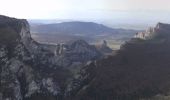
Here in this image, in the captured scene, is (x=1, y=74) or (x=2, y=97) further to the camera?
(x=1, y=74)
